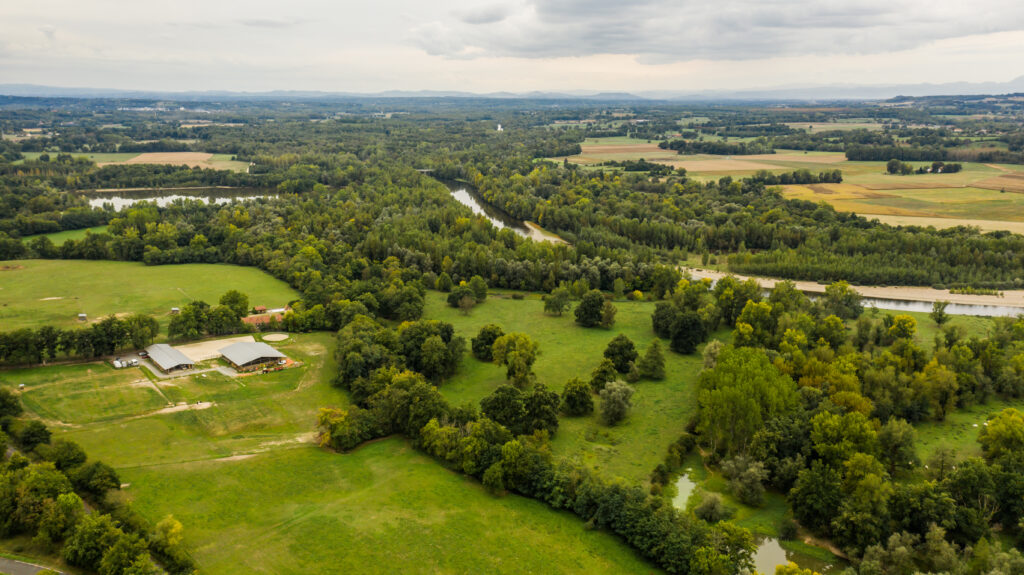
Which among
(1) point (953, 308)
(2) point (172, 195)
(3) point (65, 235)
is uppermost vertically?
(2) point (172, 195)

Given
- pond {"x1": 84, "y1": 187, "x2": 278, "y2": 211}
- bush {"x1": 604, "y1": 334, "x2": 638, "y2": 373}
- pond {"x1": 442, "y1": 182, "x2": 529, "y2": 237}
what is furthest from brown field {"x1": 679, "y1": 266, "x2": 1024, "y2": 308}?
pond {"x1": 84, "y1": 187, "x2": 278, "y2": 211}

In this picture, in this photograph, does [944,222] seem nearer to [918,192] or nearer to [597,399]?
[918,192]

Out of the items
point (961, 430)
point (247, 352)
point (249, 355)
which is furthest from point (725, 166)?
point (249, 355)

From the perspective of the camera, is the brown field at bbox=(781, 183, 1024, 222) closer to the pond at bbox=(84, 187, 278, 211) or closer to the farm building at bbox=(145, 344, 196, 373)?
the farm building at bbox=(145, 344, 196, 373)

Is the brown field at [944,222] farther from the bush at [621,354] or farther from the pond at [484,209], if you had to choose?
the bush at [621,354]

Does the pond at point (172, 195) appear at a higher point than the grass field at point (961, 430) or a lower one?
higher

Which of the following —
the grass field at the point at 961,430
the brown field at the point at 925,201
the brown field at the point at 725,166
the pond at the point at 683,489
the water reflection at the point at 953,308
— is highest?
the brown field at the point at 725,166

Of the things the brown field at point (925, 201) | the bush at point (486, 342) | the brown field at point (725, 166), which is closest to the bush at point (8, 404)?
the bush at point (486, 342)
